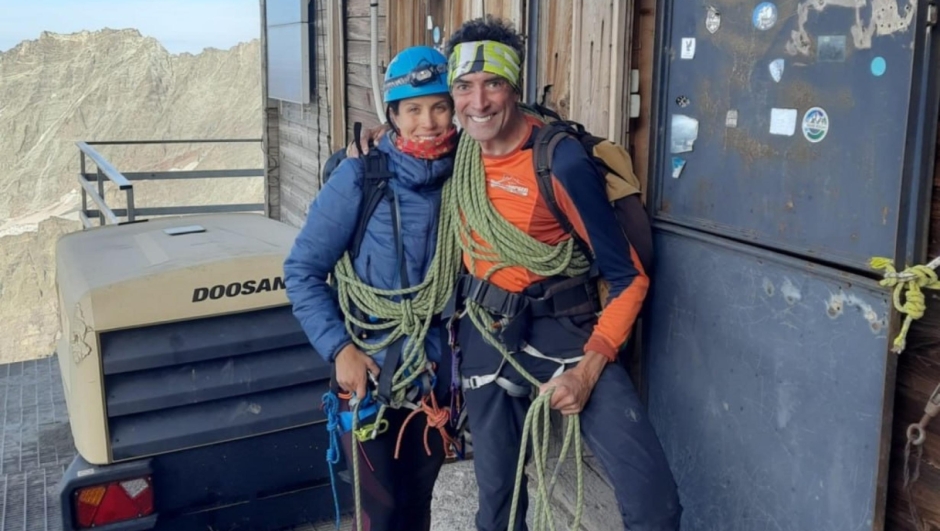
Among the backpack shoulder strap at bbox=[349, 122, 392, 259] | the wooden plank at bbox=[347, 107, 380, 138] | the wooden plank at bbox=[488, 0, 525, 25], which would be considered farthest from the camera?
the wooden plank at bbox=[347, 107, 380, 138]

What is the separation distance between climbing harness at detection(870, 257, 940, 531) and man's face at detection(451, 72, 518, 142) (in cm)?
113

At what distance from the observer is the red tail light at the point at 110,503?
323cm

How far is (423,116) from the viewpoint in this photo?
117 inches

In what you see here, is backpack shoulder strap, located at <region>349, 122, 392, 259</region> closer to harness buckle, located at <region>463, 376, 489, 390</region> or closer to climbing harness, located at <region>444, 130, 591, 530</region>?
climbing harness, located at <region>444, 130, 591, 530</region>

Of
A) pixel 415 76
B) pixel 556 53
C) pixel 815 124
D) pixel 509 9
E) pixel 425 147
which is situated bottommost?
pixel 425 147

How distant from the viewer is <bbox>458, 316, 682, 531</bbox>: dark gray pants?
2.63m

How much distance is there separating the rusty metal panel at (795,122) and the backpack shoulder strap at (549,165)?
21.0 inches

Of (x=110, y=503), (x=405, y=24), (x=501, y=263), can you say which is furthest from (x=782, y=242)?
(x=405, y=24)

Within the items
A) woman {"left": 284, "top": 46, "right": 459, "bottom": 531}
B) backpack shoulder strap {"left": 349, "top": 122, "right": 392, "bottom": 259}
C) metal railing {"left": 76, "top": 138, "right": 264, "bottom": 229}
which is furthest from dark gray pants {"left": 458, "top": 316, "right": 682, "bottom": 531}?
metal railing {"left": 76, "top": 138, "right": 264, "bottom": 229}

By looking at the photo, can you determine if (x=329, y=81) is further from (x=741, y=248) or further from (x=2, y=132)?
(x=2, y=132)

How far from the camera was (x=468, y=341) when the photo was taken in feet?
9.90

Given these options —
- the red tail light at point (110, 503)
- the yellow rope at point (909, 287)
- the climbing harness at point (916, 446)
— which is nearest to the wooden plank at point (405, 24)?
the red tail light at point (110, 503)

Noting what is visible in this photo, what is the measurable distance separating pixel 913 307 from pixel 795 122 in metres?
0.67

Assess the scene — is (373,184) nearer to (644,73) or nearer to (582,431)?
(582,431)
